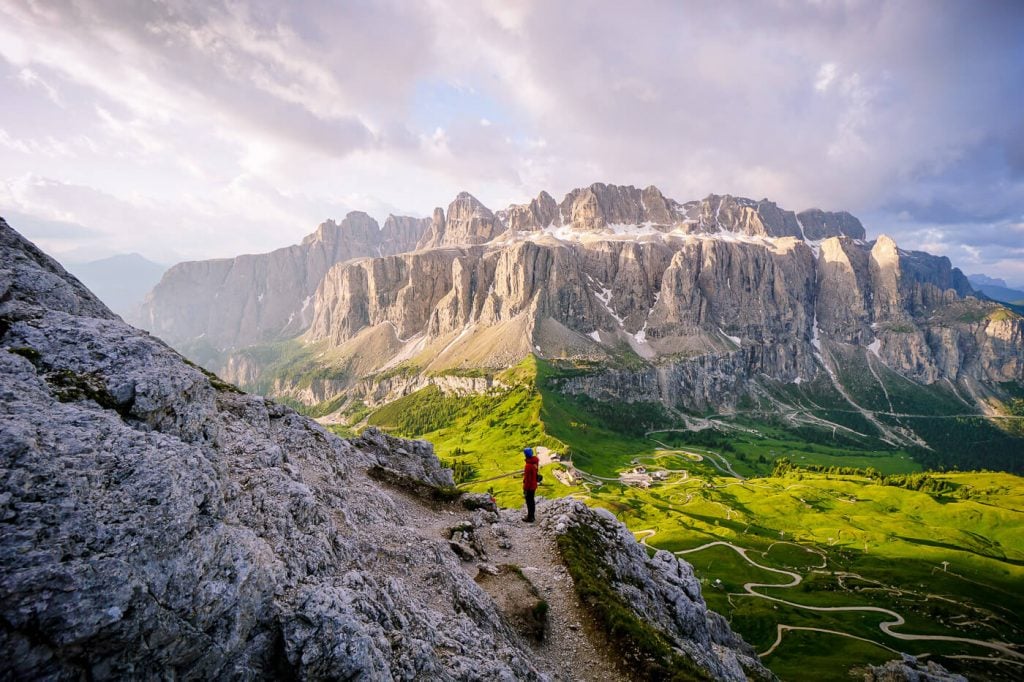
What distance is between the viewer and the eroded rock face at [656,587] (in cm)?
3338

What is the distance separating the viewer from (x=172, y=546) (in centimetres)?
1271

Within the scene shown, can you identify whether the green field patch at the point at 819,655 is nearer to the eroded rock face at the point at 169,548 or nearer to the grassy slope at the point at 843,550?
the grassy slope at the point at 843,550

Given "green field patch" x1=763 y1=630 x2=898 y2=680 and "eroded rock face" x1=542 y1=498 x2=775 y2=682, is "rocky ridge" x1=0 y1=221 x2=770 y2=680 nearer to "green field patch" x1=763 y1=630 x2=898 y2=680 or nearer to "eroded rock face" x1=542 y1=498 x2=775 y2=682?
"eroded rock face" x1=542 y1=498 x2=775 y2=682

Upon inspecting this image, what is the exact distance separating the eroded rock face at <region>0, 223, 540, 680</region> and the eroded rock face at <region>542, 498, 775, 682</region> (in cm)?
1347

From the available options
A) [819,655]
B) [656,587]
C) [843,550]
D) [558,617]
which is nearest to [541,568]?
[558,617]

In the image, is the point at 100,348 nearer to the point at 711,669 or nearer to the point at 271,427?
the point at 271,427

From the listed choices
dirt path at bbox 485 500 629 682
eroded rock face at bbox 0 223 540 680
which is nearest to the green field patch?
dirt path at bbox 485 500 629 682

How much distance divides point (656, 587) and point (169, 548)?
37.2m

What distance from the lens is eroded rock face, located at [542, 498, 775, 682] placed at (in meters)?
33.4

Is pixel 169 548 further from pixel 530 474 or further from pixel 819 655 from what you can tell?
pixel 819 655

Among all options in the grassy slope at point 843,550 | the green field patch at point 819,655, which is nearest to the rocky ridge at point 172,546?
the green field patch at point 819,655

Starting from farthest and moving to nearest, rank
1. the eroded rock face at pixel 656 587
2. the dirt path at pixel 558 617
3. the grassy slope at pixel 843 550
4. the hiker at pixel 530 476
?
the grassy slope at pixel 843 550
the eroded rock face at pixel 656 587
the hiker at pixel 530 476
the dirt path at pixel 558 617

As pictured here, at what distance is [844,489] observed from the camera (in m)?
197

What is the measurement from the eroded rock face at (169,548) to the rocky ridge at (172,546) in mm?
47
